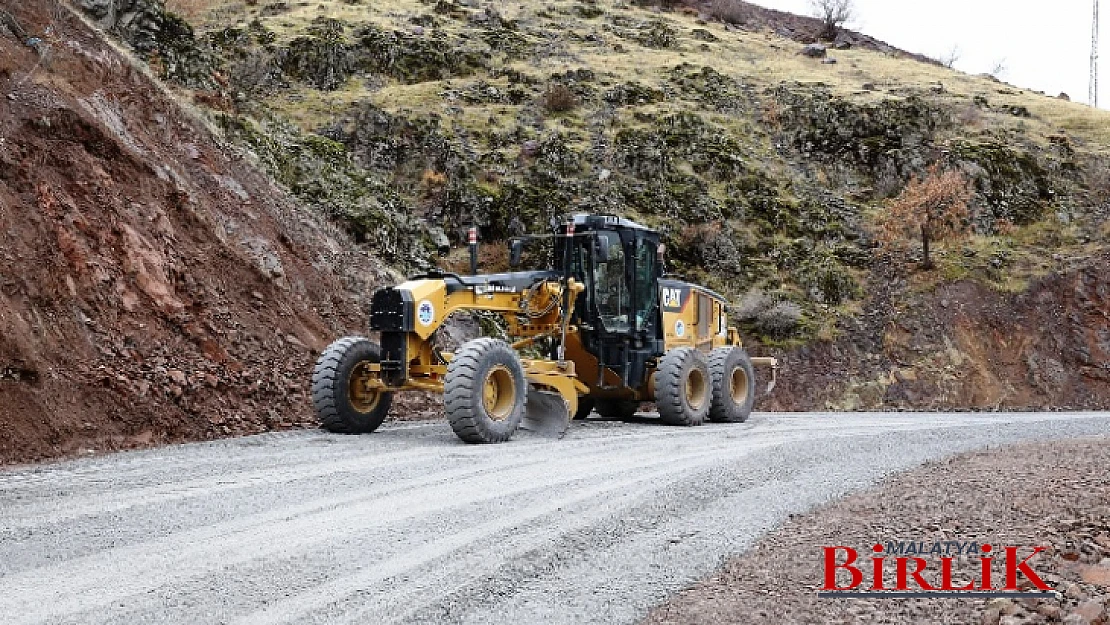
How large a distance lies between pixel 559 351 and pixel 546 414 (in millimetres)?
1096

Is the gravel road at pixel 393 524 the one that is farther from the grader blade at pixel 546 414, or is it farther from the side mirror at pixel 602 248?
the side mirror at pixel 602 248

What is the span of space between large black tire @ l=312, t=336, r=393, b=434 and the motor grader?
0.02 m

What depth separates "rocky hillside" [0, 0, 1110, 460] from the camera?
36.8 feet

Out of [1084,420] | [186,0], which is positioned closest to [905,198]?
[1084,420]

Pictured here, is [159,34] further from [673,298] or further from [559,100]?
[559,100]

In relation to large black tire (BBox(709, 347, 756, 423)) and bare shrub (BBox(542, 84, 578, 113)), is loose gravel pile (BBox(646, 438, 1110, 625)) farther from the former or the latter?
bare shrub (BBox(542, 84, 578, 113))

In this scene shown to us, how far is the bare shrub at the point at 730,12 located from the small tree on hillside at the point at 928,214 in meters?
28.0

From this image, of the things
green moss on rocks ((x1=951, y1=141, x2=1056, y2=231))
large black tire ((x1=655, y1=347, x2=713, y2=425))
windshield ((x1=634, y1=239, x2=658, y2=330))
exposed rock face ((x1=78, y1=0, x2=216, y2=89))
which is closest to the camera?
large black tire ((x1=655, y1=347, x2=713, y2=425))

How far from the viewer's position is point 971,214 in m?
29.5

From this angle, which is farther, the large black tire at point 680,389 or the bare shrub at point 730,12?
the bare shrub at point 730,12

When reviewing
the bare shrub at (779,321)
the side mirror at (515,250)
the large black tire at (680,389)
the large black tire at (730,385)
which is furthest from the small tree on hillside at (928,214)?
the side mirror at (515,250)

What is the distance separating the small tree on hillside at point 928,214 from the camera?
27.3m

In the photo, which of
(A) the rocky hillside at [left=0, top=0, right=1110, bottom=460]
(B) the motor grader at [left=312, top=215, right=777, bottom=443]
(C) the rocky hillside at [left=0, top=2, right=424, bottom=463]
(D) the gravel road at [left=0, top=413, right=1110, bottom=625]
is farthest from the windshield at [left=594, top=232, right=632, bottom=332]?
(C) the rocky hillside at [left=0, top=2, right=424, bottom=463]

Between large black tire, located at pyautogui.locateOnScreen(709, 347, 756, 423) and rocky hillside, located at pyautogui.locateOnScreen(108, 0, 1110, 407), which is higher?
rocky hillside, located at pyautogui.locateOnScreen(108, 0, 1110, 407)
